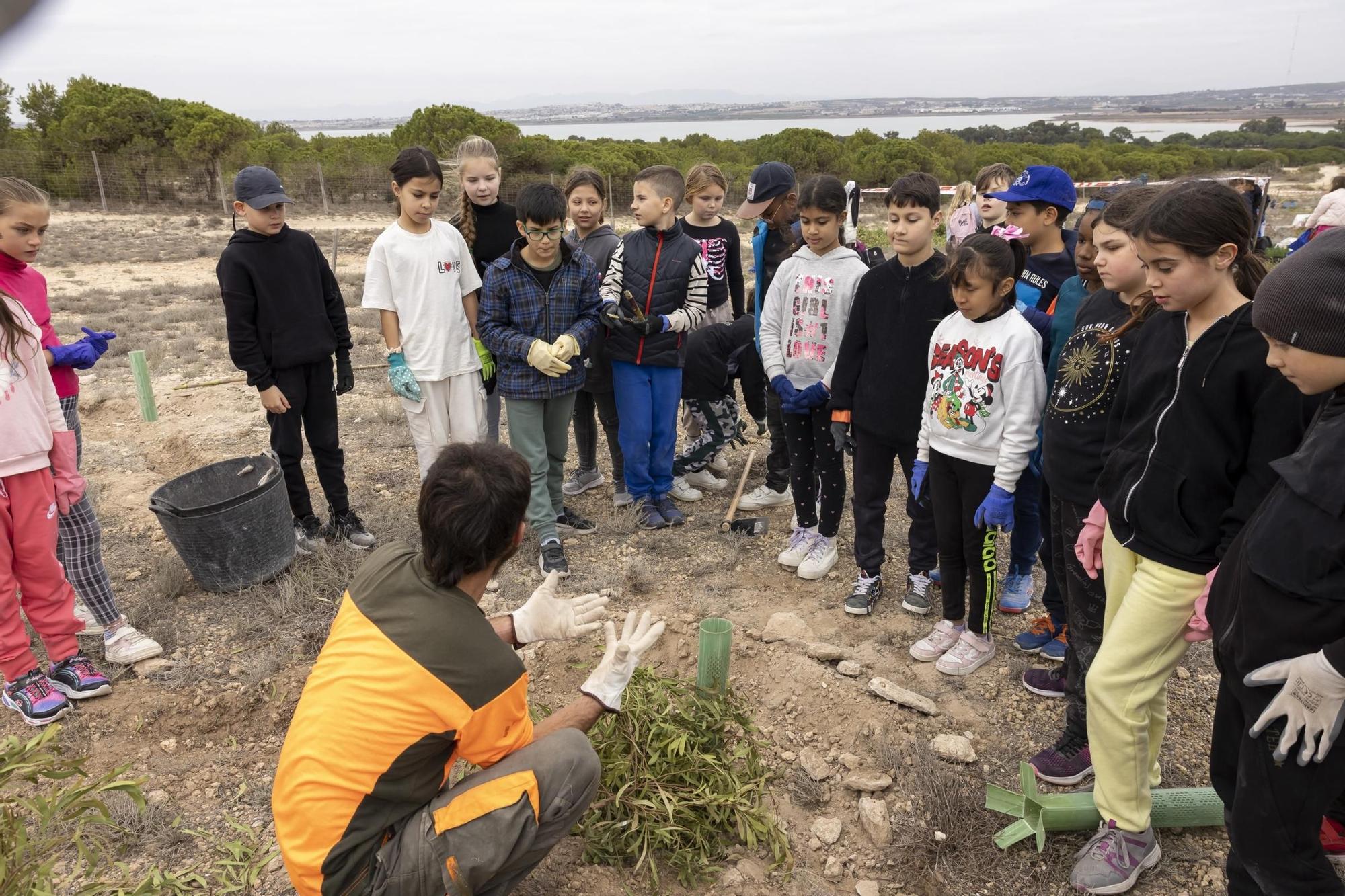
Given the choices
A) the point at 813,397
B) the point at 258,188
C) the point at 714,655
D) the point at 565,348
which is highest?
the point at 258,188

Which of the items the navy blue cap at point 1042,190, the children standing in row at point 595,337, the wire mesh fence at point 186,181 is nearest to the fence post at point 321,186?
the wire mesh fence at point 186,181

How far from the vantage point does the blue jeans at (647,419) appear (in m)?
4.41

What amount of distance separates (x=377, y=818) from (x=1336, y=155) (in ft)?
162

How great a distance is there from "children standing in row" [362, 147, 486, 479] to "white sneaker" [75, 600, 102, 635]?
1.53m

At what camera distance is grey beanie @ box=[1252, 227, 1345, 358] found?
1583mm

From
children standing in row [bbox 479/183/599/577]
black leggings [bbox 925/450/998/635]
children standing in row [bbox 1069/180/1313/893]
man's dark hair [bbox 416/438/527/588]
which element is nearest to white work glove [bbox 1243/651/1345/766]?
children standing in row [bbox 1069/180/1313/893]

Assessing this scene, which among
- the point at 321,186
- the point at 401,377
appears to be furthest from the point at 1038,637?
the point at 321,186

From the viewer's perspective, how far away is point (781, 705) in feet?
10.1

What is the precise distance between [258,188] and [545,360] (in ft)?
4.93

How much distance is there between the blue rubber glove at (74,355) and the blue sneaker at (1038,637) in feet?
12.8

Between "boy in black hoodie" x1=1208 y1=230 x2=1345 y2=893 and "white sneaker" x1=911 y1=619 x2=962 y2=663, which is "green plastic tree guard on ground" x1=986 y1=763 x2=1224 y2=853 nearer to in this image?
"boy in black hoodie" x1=1208 y1=230 x2=1345 y2=893

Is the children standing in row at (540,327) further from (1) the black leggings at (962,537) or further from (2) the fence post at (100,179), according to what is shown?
(2) the fence post at (100,179)

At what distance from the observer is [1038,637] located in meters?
3.40

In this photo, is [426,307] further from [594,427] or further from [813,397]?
[813,397]
